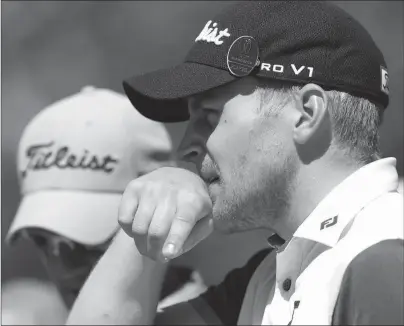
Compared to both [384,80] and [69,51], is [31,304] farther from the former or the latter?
[384,80]

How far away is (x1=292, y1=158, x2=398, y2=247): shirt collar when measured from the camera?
1361 millimetres

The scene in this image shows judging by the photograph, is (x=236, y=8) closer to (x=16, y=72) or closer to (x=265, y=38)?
(x=265, y=38)

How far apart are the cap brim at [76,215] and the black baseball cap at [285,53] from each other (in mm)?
809

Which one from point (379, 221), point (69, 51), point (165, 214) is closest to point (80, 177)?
point (69, 51)

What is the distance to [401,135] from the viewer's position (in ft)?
8.41

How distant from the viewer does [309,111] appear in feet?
5.04

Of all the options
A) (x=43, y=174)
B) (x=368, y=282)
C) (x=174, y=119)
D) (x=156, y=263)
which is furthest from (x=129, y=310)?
(x=368, y=282)

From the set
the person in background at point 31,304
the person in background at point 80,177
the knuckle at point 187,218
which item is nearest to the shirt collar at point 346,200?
the knuckle at point 187,218

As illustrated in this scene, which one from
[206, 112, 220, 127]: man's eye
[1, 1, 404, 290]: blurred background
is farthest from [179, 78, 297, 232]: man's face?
[1, 1, 404, 290]: blurred background

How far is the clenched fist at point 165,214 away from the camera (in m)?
1.55

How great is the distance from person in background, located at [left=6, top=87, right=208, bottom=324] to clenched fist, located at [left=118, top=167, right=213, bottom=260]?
2.29 feet

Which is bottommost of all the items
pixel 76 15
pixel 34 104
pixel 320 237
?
pixel 34 104

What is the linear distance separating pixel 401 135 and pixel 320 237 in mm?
1273

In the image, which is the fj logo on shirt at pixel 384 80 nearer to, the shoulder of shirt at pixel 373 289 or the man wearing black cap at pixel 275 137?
the man wearing black cap at pixel 275 137
